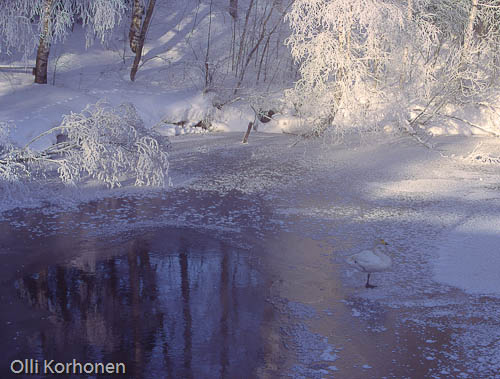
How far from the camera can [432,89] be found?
1825cm

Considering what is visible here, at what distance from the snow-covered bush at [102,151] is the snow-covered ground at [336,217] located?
1.74 feet

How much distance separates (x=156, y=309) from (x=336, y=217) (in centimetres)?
447

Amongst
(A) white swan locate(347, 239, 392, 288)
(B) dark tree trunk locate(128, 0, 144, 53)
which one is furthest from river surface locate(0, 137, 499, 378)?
(B) dark tree trunk locate(128, 0, 144, 53)

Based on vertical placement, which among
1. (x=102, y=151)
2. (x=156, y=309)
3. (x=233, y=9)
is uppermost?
(x=233, y=9)

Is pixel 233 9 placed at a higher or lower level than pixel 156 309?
higher

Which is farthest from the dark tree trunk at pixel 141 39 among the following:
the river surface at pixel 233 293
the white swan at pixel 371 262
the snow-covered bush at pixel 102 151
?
the white swan at pixel 371 262

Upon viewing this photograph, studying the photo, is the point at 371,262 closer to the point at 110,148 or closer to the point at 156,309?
the point at 156,309

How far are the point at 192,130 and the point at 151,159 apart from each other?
7.77 m

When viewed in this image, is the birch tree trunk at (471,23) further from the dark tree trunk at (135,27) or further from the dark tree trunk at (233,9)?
the dark tree trunk at (135,27)

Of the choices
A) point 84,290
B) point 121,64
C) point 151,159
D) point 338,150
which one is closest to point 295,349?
point 84,290

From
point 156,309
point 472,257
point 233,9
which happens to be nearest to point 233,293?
point 156,309

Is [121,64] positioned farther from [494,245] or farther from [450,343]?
[450,343]

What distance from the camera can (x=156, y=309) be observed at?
7078 mm

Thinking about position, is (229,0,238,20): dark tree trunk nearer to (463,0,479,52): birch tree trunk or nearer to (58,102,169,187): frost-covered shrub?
(463,0,479,52): birch tree trunk
